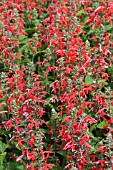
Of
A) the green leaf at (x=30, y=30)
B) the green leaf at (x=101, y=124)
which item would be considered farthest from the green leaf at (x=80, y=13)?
the green leaf at (x=101, y=124)

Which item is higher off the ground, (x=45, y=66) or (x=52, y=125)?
(x=45, y=66)

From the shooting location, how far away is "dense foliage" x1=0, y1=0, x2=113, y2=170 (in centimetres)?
539

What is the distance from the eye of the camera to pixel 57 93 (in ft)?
20.7

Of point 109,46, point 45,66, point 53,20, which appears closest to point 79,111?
point 45,66

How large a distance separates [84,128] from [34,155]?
2.25ft

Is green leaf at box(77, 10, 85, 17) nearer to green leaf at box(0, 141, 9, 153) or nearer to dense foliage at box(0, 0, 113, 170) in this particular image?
Result: dense foliage at box(0, 0, 113, 170)

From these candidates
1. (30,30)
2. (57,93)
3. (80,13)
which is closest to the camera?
(57,93)

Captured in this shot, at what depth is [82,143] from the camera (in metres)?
5.30

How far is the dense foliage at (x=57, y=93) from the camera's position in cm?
539

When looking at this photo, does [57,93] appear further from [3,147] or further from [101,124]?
[3,147]

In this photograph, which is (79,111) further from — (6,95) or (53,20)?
(53,20)

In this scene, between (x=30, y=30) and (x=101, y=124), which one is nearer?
(x=101, y=124)

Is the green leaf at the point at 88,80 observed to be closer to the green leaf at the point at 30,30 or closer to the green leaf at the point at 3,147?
the green leaf at the point at 3,147

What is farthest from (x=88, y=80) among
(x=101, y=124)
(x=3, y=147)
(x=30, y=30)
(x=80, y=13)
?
(x=80, y=13)
